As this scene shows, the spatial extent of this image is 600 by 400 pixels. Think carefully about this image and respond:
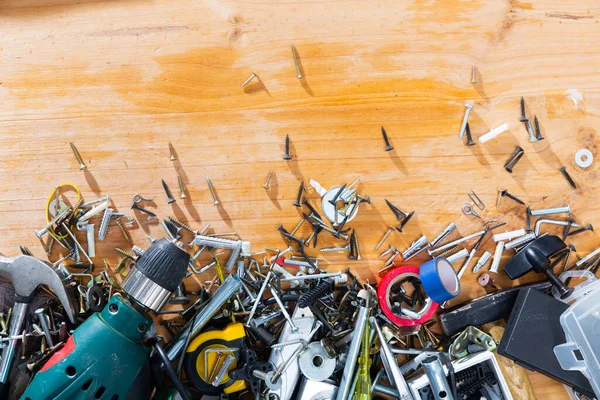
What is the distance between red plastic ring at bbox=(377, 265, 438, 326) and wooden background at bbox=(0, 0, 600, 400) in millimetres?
178

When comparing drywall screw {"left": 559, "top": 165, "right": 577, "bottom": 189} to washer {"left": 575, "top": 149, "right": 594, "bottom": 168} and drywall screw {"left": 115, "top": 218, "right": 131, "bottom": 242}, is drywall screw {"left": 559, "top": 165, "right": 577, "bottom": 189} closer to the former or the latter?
washer {"left": 575, "top": 149, "right": 594, "bottom": 168}

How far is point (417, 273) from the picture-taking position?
1558 mm

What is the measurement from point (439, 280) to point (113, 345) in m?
0.99

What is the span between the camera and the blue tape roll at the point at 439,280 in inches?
56.9

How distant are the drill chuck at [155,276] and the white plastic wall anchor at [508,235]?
1.05 metres

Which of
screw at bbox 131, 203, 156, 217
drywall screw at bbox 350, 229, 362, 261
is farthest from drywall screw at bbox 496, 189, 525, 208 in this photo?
screw at bbox 131, 203, 156, 217

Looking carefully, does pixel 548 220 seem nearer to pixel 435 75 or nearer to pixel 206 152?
pixel 435 75

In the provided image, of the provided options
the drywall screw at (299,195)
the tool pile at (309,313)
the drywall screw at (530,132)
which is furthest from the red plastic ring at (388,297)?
the drywall screw at (530,132)

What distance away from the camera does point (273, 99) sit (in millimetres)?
1551

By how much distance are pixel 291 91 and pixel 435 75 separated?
49 cm

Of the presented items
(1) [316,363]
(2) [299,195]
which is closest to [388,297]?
(1) [316,363]

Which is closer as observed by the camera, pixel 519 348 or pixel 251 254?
pixel 519 348

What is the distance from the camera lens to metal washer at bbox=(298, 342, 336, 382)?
149cm

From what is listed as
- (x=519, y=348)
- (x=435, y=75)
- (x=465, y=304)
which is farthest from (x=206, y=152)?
(x=519, y=348)
